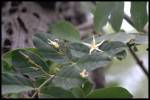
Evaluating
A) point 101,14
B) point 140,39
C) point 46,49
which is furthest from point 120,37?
point 101,14

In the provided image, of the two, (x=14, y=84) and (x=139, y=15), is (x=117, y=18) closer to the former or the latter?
(x=139, y=15)

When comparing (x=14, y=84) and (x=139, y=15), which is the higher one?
(x=139, y=15)

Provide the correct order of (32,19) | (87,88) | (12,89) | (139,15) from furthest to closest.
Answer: (32,19) < (139,15) < (87,88) < (12,89)

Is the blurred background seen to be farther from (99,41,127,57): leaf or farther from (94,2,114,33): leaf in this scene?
(99,41,127,57): leaf

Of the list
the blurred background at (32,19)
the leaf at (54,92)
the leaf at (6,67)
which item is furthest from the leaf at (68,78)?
the blurred background at (32,19)

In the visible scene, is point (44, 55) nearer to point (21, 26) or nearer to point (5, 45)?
point (5, 45)

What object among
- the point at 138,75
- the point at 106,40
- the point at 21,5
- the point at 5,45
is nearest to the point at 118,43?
the point at 106,40
